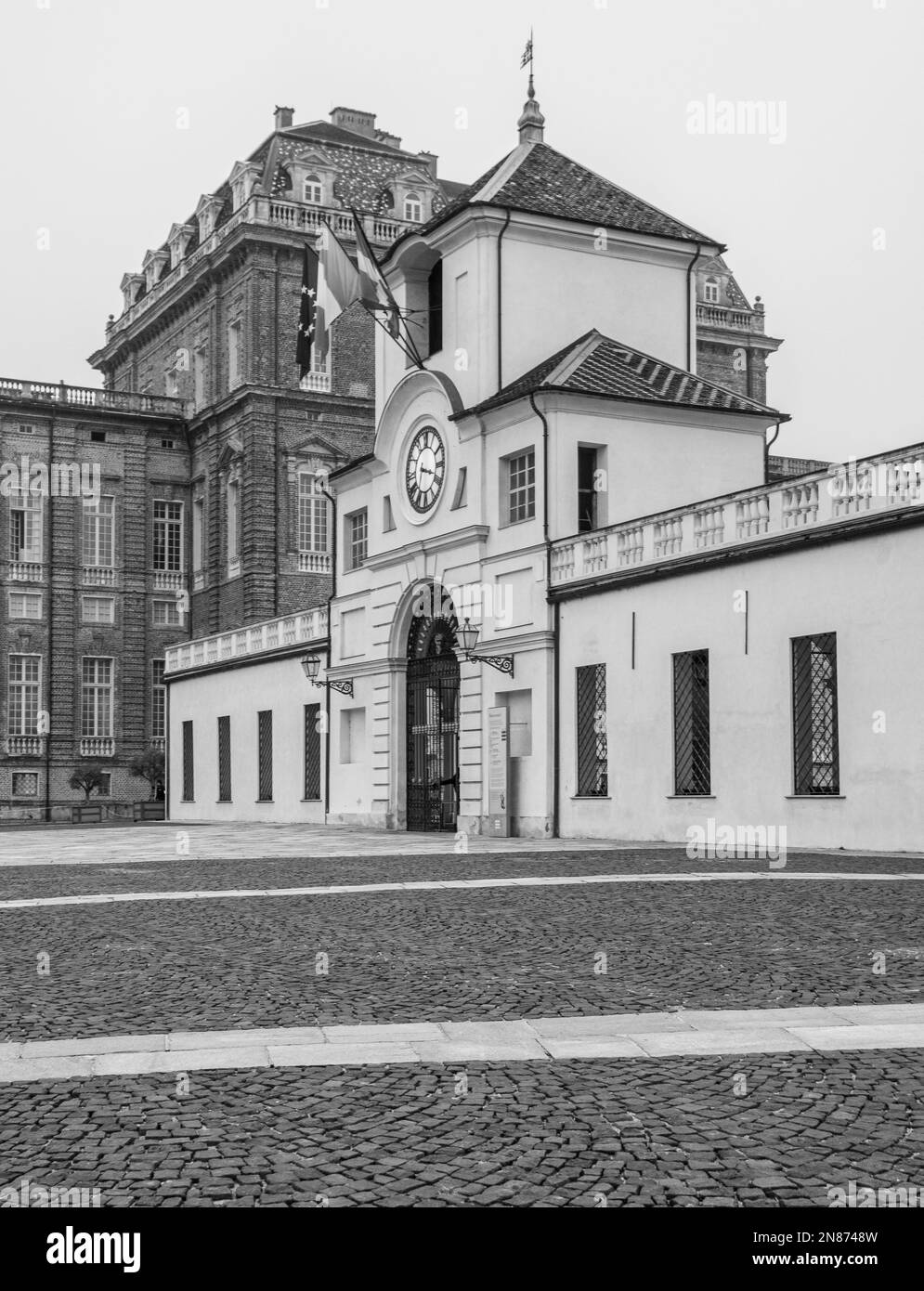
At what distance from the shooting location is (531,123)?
3409 centimetres

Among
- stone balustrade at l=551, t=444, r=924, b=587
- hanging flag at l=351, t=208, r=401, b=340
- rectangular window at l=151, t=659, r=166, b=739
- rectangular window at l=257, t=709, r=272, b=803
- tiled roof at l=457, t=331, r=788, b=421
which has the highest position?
hanging flag at l=351, t=208, r=401, b=340

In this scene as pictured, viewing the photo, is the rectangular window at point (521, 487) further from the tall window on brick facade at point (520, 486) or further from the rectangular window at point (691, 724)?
the rectangular window at point (691, 724)

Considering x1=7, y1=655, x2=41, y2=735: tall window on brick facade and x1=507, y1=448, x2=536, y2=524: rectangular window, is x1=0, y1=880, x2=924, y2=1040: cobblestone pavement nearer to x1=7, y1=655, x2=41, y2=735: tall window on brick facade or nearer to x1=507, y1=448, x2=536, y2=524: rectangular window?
x1=507, y1=448, x2=536, y2=524: rectangular window

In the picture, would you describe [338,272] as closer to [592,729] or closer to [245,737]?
[592,729]

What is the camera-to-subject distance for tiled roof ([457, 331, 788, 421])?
28109 millimetres

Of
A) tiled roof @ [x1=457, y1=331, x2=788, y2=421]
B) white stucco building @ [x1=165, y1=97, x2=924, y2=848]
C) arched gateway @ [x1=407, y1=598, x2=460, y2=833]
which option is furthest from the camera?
arched gateway @ [x1=407, y1=598, x2=460, y2=833]

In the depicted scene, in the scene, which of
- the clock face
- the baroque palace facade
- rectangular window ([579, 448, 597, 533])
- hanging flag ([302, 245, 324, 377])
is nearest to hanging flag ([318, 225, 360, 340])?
hanging flag ([302, 245, 324, 377])

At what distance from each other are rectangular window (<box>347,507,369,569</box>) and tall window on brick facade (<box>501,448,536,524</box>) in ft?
20.9

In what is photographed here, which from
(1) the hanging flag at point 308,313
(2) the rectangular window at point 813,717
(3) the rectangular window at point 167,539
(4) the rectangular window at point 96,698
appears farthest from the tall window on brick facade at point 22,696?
(2) the rectangular window at point 813,717

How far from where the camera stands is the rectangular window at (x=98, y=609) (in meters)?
56.9

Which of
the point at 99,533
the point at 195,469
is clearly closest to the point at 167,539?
the point at 99,533

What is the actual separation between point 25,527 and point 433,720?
97.5ft

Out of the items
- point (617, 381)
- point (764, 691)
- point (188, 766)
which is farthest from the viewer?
point (188, 766)
